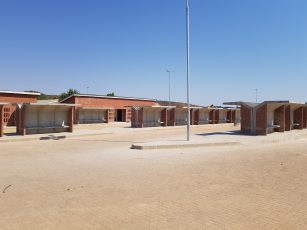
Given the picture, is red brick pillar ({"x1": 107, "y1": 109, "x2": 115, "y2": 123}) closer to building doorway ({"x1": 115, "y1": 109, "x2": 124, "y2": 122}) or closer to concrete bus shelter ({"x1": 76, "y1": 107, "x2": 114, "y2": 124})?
concrete bus shelter ({"x1": 76, "y1": 107, "x2": 114, "y2": 124})

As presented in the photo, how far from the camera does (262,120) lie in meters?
25.3

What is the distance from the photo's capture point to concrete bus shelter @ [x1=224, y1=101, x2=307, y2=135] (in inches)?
992

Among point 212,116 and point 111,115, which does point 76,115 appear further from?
point 212,116

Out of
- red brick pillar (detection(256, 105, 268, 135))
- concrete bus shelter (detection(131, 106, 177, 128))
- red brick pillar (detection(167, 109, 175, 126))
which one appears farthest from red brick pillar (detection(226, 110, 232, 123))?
red brick pillar (detection(256, 105, 268, 135))

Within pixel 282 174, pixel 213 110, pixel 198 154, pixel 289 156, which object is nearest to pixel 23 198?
pixel 282 174

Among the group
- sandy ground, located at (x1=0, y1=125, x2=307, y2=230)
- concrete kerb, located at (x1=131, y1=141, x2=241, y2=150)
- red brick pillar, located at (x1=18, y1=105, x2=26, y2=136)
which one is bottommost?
sandy ground, located at (x1=0, y1=125, x2=307, y2=230)

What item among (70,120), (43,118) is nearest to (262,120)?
(70,120)

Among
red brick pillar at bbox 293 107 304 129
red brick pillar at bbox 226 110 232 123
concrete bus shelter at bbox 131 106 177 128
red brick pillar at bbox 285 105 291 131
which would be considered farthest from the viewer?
red brick pillar at bbox 226 110 232 123

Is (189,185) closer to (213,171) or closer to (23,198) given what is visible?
(213,171)

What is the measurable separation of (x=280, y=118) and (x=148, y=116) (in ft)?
47.1

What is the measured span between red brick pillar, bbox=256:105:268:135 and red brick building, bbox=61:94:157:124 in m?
18.6

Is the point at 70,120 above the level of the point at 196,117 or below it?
below

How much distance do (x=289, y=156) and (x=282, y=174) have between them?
456 cm

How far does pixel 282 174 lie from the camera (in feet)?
33.1
